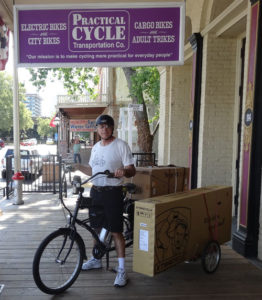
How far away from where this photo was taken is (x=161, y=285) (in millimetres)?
3260

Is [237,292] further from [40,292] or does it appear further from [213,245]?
[40,292]

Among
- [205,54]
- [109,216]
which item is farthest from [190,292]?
[205,54]

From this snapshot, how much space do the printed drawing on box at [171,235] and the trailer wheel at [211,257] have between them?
1.25ft

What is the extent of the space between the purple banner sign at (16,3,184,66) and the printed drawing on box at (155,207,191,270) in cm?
198

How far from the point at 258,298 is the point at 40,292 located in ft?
7.24

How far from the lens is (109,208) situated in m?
3.20

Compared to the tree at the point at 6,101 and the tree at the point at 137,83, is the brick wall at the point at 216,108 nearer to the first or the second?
the tree at the point at 137,83

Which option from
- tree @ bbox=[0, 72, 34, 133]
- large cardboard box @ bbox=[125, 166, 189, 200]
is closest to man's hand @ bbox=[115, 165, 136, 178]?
large cardboard box @ bbox=[125, 166, 189, 200]

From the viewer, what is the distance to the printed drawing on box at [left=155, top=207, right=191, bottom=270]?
2.91m

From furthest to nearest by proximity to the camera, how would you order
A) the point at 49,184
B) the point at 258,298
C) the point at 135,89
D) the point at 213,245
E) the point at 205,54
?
the point at 135,89 < the point at 49,184 < the point at 205,54 < the point at 213,245 < the point at 258,298

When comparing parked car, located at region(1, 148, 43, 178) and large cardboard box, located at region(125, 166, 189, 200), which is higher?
large cardboard box, located at region(125, 166, 189, 200)

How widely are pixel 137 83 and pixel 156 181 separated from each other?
6.66m

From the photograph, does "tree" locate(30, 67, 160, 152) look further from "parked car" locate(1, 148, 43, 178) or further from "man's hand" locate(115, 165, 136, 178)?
"man's hand" locate(115, 165, 136, 178)

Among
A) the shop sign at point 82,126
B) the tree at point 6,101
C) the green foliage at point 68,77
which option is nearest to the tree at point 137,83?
the green foliage at point 68,77
